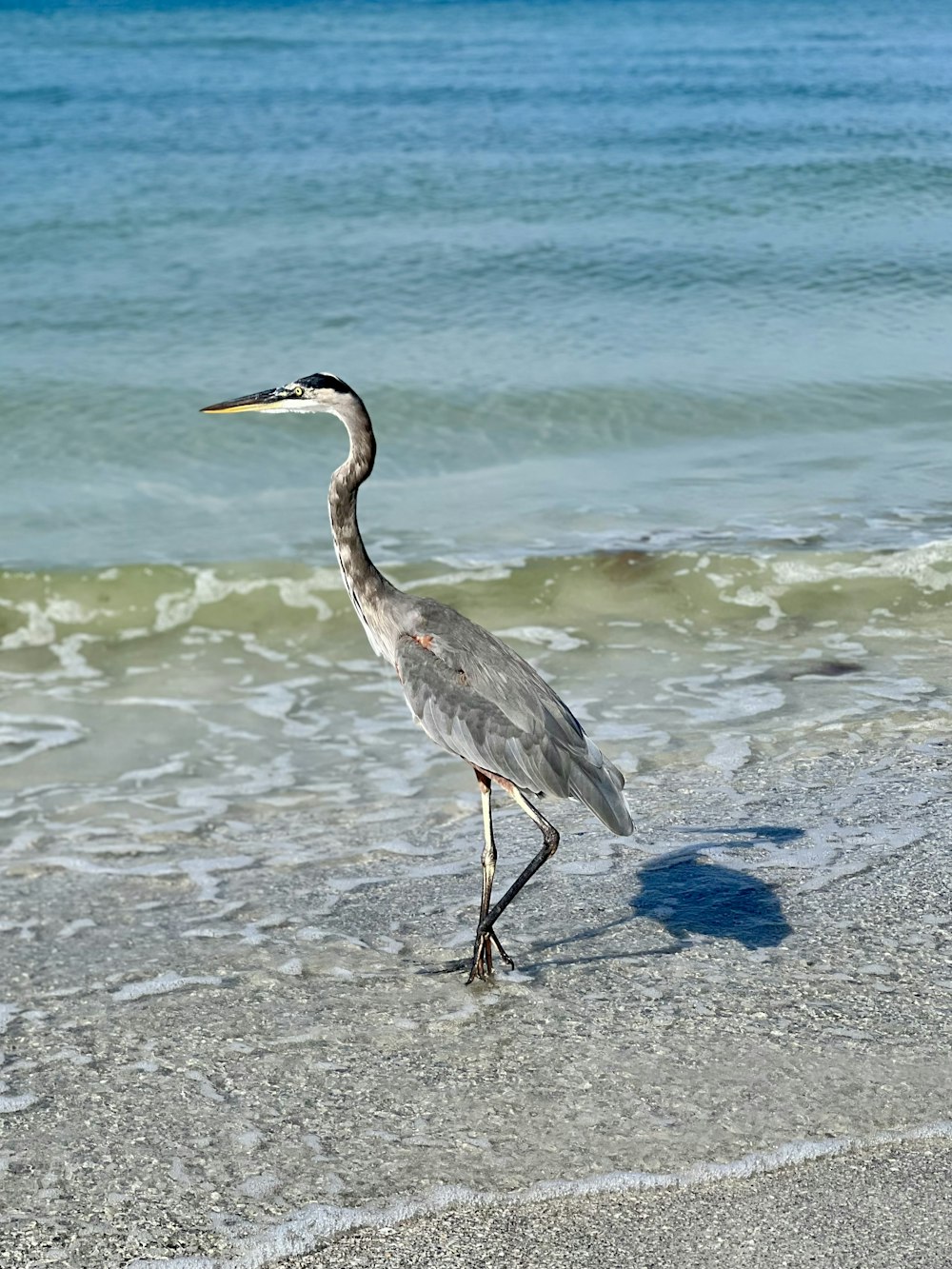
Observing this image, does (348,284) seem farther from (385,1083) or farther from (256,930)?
(385,1083)

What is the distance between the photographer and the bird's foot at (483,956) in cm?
433

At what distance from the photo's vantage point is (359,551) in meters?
4.86

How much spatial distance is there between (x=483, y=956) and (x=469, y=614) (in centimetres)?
463

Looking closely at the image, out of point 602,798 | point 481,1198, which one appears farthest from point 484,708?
point 481,1198

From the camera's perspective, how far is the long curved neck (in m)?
4.80

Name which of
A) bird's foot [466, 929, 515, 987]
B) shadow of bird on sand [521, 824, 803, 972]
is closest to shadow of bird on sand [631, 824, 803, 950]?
shadow of bird on sand [521, 824, 803, 972]

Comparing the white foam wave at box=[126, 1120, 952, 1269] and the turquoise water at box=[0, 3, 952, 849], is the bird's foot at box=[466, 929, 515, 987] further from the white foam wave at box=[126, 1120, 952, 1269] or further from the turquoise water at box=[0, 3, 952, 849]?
the turquoise water at box=[0, 3, 952, 849]

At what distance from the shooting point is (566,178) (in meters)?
19.7

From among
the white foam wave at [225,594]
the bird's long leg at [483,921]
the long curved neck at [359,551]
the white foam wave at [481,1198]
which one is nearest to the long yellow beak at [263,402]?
the long curved neck at [359,551]

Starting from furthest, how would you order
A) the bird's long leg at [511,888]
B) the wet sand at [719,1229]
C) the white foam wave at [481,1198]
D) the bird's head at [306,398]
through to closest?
1. the bird's head at [306,398]
2. the bird's long leg at [511,888]
3. the white foam wave at [481,1198]
4. the wet sand at [719,1229]

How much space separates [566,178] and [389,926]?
644 inches

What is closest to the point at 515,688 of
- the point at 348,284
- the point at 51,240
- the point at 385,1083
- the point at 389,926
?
→ the point at 389,926

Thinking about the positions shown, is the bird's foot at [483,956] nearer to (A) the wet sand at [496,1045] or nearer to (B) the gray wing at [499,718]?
(A) the wet sand at [496,1045]

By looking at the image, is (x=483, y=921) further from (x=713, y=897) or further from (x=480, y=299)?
(x=480, y=299)
